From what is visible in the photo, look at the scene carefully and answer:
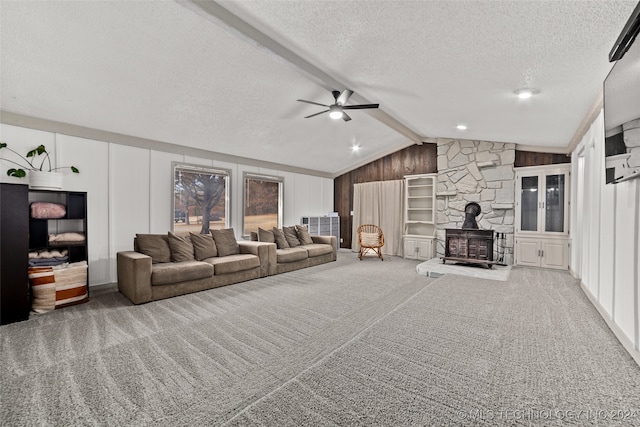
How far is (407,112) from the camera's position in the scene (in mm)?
5387

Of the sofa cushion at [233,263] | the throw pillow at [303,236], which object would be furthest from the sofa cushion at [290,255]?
the throw pillow at [303,236]

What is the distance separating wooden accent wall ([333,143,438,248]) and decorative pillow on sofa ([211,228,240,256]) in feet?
15.0

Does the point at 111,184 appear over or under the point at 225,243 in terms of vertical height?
over

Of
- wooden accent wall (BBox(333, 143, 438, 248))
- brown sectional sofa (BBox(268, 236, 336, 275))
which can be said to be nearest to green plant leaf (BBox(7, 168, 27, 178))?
brown sectional sofa (BBox(268, 236, 336, 275))

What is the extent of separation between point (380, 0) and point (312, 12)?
2.01 ft

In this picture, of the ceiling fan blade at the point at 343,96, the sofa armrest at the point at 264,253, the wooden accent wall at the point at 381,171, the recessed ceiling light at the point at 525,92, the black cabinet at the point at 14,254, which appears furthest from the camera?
the wooden accent wall at the point at 381,171

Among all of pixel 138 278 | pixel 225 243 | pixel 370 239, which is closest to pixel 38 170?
pixel 138 278

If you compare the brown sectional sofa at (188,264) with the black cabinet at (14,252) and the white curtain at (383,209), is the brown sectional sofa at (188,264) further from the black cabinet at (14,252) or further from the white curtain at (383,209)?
the white curtain at (383,209)

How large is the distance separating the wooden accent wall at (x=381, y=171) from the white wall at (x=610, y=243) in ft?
10.9

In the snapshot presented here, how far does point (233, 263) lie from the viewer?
470 cm

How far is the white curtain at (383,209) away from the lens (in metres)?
8.05

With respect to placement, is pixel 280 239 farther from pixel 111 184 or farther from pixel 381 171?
pixel 381 171

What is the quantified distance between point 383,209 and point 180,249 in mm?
5581

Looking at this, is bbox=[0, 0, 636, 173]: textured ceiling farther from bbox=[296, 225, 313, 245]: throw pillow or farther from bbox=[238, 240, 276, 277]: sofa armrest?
bbox=[296, 225, 313, 245]: throw pillow
